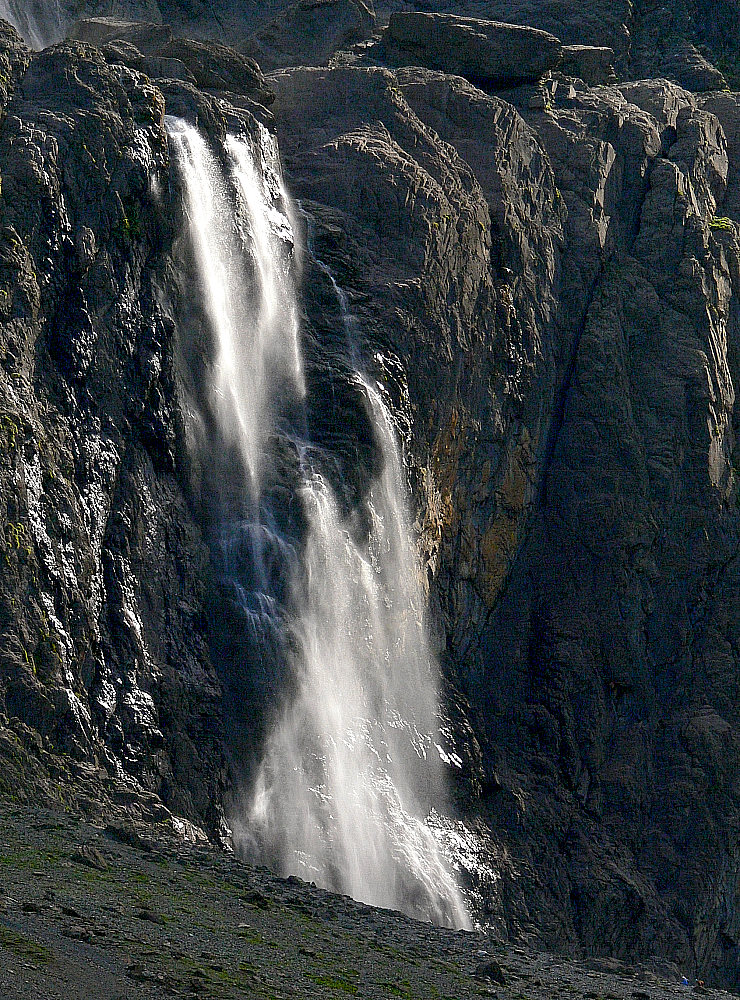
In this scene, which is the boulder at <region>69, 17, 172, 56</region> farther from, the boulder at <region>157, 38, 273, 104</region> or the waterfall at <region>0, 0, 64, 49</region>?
the waterfall at <region>0, 0, 64, 49</region>

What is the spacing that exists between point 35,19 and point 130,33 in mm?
9978

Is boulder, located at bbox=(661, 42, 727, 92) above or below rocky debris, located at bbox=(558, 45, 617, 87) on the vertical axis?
above

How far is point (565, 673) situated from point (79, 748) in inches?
619

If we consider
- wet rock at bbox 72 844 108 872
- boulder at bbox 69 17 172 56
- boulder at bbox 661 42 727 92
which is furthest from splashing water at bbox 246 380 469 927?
boulder at bbox 661 42 727 92

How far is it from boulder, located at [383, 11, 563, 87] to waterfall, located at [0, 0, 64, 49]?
10647 millimetres

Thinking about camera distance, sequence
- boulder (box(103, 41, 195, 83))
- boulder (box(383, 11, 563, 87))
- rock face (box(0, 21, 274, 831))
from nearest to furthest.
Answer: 1. rock face (box(0, 21, 274, 831))
2. boulder (box(103, 41, 195, 83))
3. boulder (box(383, 11, 563, 87))

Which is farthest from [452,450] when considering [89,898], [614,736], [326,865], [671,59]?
[671,59]

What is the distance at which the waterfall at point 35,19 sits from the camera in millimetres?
39156

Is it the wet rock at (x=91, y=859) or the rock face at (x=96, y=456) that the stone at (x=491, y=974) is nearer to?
the wet rock at (x=91, y=859)

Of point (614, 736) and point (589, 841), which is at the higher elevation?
point (614, 736)

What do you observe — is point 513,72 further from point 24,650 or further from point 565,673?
point 24,650

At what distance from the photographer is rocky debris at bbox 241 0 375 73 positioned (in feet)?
125

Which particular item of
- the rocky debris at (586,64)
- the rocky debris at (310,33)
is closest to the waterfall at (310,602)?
the rocky debris at (310,33)

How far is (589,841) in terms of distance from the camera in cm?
2878
